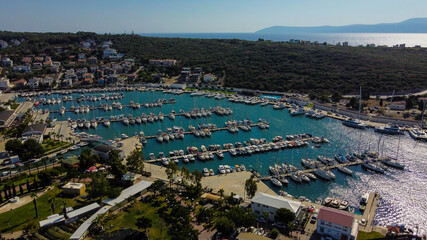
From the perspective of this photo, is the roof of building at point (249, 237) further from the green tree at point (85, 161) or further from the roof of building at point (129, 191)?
the green tree at point (85, 161)

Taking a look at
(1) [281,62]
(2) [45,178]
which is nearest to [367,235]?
(2) [45,178]

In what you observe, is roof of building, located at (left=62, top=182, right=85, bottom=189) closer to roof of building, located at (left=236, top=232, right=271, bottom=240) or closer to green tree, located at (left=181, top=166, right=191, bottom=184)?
green tree, located at (left=181, top=166, right=191, bottom=184)

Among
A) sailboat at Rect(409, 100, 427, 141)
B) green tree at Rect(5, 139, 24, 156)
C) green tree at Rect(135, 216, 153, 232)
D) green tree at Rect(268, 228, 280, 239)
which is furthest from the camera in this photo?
sailboat at Rect(409, 100, 427, 141)

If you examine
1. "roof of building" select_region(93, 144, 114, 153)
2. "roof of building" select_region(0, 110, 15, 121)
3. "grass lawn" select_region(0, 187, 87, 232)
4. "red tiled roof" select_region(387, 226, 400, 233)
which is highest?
"roof of building" select_region(0, 110, 15, 121)

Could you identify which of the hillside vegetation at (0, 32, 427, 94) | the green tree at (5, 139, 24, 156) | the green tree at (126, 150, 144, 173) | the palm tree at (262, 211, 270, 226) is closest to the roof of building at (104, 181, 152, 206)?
the green tree at (126, 150, 144, 173)

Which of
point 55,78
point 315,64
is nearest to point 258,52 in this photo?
point 315,64
